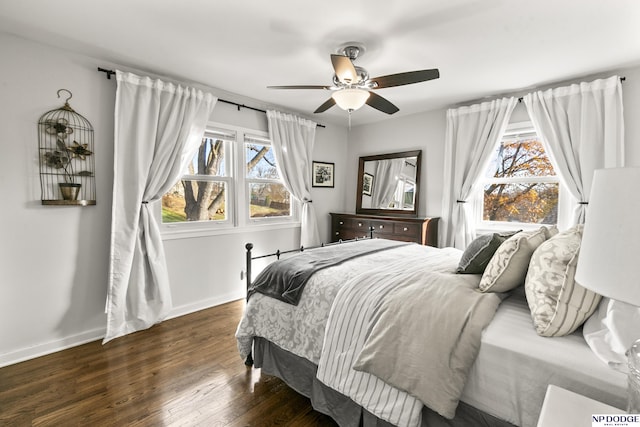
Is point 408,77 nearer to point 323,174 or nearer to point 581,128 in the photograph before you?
point 581,128

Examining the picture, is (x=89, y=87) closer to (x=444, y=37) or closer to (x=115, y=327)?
(x=115, y=327)

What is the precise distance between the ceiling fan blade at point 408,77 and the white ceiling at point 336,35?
0.33 metres

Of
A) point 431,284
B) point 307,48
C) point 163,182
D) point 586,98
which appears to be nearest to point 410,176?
point 586,98

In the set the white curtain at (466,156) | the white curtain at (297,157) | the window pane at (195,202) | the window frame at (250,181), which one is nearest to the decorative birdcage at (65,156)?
the window pane at (195,202)

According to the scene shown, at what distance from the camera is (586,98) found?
109 inches

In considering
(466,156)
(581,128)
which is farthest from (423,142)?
(581,128)

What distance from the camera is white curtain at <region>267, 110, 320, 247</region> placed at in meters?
3.87

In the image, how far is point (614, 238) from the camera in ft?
1.97

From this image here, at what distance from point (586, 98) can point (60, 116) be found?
4645 mm

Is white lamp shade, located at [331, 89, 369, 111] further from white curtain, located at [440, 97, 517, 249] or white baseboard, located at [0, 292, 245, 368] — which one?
white baseboard, located at [0, 292, 245, 368]

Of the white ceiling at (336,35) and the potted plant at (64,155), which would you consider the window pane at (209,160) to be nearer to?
the white ceiling at (336,35)

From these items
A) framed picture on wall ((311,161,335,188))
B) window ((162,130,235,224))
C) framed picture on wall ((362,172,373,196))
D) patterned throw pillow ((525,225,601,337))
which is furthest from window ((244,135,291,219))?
patterned throw pillow ((525,225,601,337))

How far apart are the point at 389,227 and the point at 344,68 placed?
2.39m

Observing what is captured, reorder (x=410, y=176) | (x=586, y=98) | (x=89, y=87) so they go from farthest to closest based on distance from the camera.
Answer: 1. (x=410, y=176)
2. (x=586, y=98)
3. (x=89, y=87)
